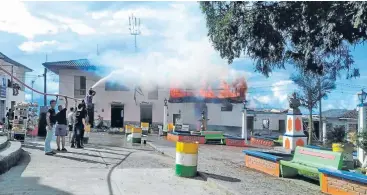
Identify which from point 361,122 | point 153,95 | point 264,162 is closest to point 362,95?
point 361,122

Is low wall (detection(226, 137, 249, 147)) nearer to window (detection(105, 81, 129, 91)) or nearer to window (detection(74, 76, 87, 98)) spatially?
window (detection(105, 81, 129, 91))

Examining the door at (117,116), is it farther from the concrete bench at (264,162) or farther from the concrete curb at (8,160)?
the concrete bench at (264,162)

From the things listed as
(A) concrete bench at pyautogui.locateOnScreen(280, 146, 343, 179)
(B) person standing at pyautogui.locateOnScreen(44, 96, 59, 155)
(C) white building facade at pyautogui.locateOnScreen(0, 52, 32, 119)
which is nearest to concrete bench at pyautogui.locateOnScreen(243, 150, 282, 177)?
(A) concrete bench at pyautogui.locateOnScreen(280, 146, 343, 179)

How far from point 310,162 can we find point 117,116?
95.3 ft

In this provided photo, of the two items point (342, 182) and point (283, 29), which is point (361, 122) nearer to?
point (342, 182)

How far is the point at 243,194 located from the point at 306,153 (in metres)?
2.70

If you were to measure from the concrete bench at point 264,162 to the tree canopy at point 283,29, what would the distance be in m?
3.07

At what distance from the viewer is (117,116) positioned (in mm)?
36375

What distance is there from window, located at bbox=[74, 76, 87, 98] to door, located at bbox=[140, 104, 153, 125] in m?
5.60

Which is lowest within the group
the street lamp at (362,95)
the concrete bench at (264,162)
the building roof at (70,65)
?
the concrete bench at (264,162)

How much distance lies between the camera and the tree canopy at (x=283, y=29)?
5344mm

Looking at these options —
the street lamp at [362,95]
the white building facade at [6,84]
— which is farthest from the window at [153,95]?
the street lamp at [362,95]

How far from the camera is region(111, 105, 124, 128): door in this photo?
36.1 metres

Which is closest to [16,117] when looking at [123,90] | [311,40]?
[311,40]
